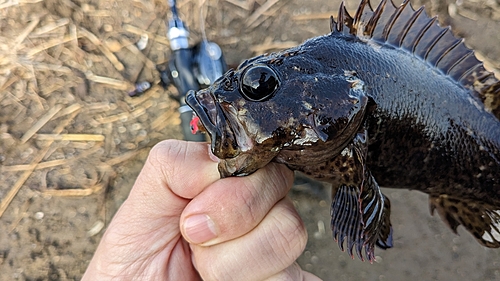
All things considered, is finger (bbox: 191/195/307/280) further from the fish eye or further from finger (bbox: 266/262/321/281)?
the fish eye

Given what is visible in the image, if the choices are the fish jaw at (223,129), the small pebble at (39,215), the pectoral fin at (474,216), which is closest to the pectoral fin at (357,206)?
the fish jaw at (223,129)

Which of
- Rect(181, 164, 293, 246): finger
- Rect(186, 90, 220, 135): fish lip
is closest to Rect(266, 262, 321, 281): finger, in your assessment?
Rect(181, 164, 293, 246): finger

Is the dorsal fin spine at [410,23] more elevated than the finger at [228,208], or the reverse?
the dorsal fin spine at [410,23]

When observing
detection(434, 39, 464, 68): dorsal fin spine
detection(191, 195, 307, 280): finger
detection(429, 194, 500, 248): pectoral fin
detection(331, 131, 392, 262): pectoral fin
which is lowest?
detection(191, 195, 307, 280): finger

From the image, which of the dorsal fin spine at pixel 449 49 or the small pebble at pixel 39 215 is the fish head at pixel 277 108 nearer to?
the dorsal fin spine at pixel 449 49

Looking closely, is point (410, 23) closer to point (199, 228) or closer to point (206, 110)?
point (206, 110)

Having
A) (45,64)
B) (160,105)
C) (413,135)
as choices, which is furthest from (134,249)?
(45,64)

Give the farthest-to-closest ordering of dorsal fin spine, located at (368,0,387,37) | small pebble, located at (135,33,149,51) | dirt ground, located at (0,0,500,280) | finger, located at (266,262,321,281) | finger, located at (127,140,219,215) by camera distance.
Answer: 1. small pebble, located at (135,33,149,51)
2. dirt ground, located at (0,0,500,280)
3. finger, located at (266,262,321,281)
4. finger, located at (127,140,219,215)
5. dorsal fin spine, located at (368,0,387,37)
